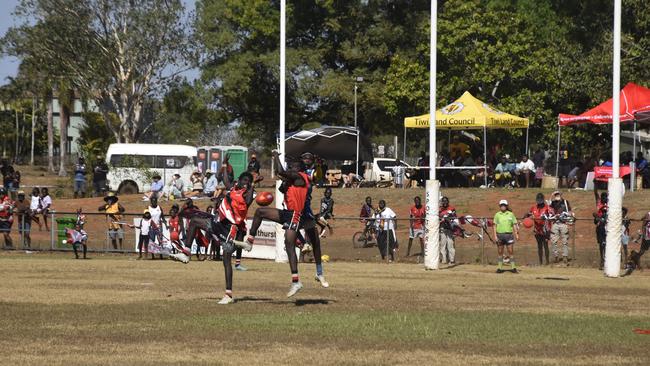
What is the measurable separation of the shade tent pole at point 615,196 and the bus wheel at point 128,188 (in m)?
31.2

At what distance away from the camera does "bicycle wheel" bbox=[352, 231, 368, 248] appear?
1387 inches

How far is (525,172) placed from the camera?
153ft

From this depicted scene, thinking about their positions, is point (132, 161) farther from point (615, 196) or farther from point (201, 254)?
point (615, 196)

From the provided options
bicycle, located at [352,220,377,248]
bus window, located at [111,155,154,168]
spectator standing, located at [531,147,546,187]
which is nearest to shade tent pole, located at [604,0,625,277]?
bicycle, located at [352,220,377,248]

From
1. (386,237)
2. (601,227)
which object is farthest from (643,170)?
(386,237)

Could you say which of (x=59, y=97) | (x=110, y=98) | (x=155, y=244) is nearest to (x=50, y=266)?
(x=155, y=244)

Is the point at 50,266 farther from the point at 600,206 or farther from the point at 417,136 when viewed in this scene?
the point at 417,136

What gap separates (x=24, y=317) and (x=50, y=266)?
1232cm

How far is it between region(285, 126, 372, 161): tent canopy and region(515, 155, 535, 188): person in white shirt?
8.69 meters

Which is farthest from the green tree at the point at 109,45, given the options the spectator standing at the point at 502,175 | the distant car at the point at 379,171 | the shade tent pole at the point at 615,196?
the shade tent pole at the point at 615,196

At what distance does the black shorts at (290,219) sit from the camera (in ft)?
56.7

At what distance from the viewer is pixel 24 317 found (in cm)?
1522

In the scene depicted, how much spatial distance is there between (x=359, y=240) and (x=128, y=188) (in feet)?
69.6

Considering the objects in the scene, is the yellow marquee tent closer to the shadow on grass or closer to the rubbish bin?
the rubbish bin
